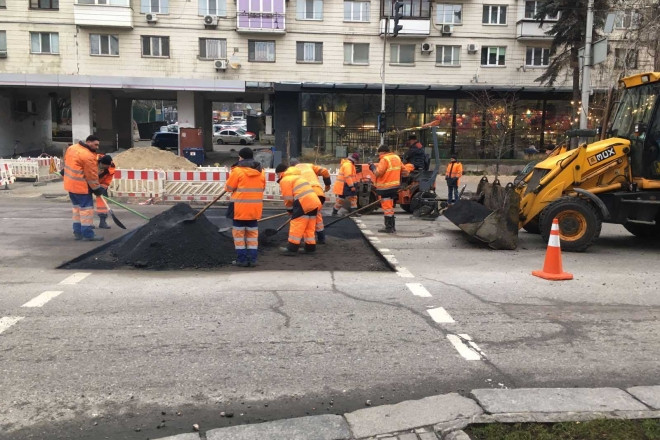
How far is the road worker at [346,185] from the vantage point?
1382cm

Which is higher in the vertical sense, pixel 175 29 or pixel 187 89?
pixel 175 29

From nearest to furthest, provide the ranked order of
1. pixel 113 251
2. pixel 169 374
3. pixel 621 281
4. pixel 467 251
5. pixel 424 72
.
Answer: pixel 169 374, pixel 621 281, pixel 113 251, pixel 467 251, pixel 424 72

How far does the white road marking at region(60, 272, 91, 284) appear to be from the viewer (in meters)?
7.15

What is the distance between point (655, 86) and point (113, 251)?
9.18 metres

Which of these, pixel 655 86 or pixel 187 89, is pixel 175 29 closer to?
pixel 187 89

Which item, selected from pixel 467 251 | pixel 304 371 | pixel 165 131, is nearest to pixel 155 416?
pixel 304 371

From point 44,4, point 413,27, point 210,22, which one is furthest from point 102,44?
point 413,27

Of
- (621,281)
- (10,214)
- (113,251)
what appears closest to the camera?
(621,281)

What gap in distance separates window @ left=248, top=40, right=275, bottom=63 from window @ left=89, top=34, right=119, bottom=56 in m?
7.79

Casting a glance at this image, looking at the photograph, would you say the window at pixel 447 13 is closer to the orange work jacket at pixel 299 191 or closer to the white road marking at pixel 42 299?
the orange work jacket at pixel 299 191

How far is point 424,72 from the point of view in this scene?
117 feet

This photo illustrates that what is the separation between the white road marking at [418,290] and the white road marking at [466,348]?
57.0 inches

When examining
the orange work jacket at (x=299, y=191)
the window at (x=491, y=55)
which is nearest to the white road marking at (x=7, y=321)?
Answer: the orange work jacket at (x=299, y=191)

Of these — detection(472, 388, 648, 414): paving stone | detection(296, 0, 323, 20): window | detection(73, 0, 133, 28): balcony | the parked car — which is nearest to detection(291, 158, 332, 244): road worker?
detection(472, 388, 648, 414): paving stone
